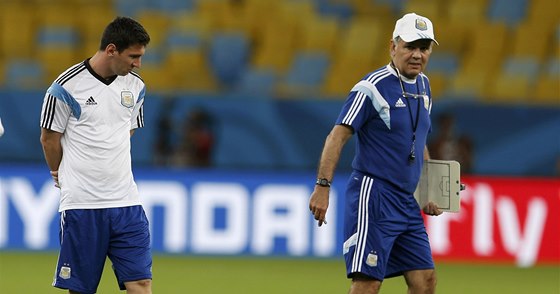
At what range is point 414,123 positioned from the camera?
24.6 feet

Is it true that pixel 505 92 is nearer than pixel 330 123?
No

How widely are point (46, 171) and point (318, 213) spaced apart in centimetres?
796

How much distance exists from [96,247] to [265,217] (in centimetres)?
729

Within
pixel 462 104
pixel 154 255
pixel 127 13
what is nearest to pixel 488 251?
pixel 462 104

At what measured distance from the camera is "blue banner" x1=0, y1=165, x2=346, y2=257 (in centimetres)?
1431

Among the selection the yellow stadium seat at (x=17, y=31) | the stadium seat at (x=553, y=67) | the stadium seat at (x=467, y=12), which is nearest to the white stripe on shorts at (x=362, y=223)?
the stadium seat at (x=553, y=67)

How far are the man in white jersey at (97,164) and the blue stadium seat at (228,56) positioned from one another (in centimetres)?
1031

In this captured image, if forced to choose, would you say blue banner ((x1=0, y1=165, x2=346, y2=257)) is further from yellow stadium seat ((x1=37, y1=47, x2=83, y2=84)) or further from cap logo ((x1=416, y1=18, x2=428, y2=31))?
cap logo ((x1=416, y1=18, x2=428, y2=31))

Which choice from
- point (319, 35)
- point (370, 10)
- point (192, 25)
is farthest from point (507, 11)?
point (192, 25)

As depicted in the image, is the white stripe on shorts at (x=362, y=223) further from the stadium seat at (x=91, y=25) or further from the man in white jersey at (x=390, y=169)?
the stadium seat at (x=91, y=25)

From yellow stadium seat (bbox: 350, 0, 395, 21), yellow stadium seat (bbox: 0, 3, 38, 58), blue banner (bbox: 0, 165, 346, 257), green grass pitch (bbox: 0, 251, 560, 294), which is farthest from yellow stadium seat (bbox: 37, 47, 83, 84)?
yellow stadium seat (bbox: 350, 0, 395, 21)

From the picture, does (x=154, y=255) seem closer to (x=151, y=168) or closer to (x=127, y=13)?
(x=151, y=168)

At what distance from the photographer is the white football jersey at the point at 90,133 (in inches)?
279

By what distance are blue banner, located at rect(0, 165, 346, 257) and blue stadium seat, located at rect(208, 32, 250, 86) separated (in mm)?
3289
